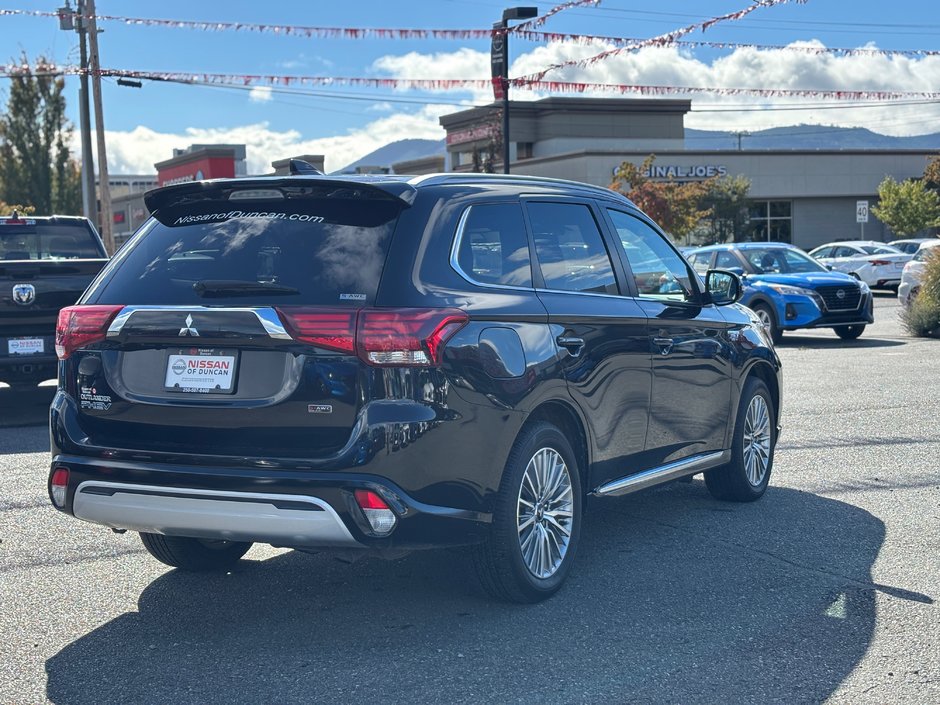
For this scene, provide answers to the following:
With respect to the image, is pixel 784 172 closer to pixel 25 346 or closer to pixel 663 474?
pixel 25 346

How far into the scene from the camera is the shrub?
63.5 ft

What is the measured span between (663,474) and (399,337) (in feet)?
7.64

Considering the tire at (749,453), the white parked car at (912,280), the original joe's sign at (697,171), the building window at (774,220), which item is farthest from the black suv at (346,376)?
the building window at (774,220)

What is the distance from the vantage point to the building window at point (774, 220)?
190 ft

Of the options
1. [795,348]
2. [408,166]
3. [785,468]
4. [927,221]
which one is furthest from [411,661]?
[408,166]

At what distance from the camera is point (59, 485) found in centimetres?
505

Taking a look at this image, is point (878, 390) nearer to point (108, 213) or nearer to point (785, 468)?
point (785, 468)

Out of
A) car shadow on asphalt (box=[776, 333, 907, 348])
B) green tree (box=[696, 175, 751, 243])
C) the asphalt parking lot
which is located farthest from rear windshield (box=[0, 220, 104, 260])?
green tree (box=[696, 175, 751, 243])

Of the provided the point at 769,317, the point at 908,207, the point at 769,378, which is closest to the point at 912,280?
the point at 769,317

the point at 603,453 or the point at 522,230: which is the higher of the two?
the point at 522,230

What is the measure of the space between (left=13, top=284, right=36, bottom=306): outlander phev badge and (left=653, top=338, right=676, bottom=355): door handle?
6757 millimetres

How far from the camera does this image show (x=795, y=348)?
1853cm

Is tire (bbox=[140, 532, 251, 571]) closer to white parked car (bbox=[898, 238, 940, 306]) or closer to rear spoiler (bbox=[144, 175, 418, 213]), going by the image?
rear spoiler (bbox=[144, 175, 418, 213])

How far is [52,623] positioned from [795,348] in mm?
15015
